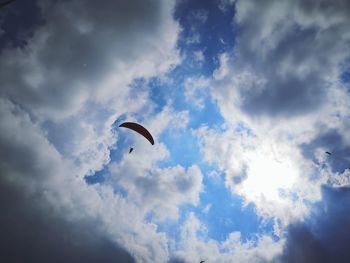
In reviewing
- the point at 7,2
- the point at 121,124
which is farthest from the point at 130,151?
the point at 7,2

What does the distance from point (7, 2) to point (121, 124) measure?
25.7m

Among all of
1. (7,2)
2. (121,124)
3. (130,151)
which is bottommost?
(7,2)

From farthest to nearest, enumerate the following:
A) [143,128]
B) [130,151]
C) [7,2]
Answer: [143,128], [130,151], [7,2]

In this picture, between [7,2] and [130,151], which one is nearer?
[7,2]

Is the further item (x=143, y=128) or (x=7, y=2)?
(x=143, y=128)

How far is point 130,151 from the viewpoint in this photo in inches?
1423

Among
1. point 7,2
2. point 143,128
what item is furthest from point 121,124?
point 7,2

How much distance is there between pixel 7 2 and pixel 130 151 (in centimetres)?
2467

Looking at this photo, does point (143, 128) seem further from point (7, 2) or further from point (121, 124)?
point (7, 2)

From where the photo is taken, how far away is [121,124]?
3825 centimetres

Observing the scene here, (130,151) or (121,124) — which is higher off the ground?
(121,124)

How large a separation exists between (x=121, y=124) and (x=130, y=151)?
4.36m

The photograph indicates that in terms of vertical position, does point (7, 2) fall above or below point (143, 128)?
below

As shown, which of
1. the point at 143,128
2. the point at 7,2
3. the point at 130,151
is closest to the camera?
the point at 7,2
